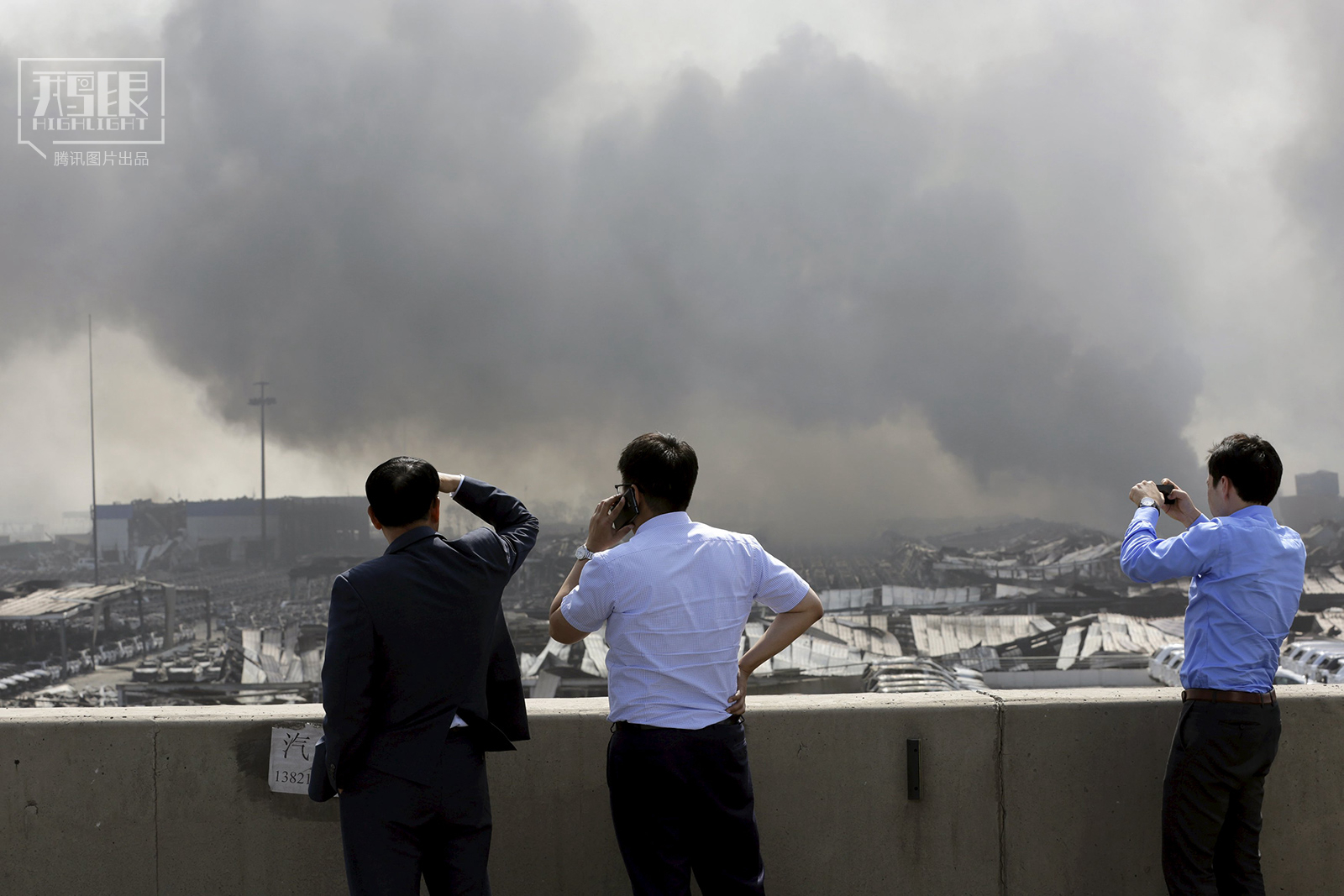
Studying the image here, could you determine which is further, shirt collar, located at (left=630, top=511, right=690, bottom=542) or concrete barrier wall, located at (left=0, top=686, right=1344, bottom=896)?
concrete barrier wall, located at (left=0, top=686, right=1344, bottom=896)

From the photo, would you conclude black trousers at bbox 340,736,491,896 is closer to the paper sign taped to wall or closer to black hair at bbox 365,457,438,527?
black hair at bbox 365,457,438,527

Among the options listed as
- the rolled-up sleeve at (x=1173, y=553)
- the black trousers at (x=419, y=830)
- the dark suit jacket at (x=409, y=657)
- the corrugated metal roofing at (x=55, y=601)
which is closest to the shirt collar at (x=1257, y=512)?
the rolled-up sleeve at (x=1173, y=553)

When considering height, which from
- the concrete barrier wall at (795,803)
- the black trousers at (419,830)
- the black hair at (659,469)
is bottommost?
the concrete barrier wall at (795,803)

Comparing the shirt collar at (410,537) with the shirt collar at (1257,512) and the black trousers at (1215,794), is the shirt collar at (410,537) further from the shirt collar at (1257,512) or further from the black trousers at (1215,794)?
the shirt collar at (1257,512)

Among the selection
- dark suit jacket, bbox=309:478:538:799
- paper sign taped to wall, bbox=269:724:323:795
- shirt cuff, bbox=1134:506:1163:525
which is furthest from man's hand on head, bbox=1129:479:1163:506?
paper sign taped to wall, bbox=269:724:323:795

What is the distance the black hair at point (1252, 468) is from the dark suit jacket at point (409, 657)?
2642mm

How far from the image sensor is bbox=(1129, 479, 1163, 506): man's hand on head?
2962 mm

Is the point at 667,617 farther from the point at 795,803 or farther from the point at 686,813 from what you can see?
the point at 795,803

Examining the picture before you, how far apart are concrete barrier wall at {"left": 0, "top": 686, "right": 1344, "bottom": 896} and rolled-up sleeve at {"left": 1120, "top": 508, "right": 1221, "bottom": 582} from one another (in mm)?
932

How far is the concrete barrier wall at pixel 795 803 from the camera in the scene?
10.9 feet

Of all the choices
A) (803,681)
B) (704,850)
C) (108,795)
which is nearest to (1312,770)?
(704,850)

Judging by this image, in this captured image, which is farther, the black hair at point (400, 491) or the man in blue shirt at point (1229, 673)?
the man in blue shirt at point (1229, 673)

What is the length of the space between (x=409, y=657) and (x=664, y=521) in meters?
0.83

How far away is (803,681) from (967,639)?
4485cm
